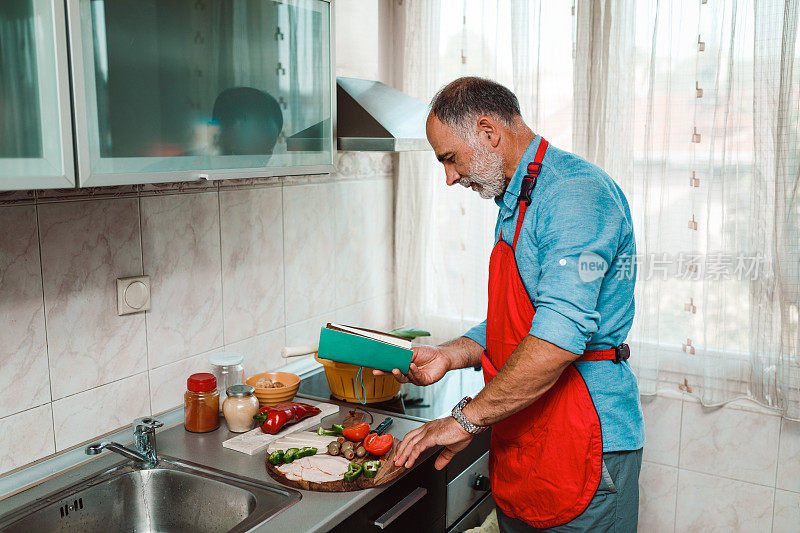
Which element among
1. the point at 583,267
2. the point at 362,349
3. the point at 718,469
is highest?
Answer: the point at 583,267

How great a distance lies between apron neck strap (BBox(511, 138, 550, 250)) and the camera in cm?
149

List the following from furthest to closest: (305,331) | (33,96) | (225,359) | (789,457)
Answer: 1. (305,331)
2. (789,457)
3. (225,359)
4. (33,96)

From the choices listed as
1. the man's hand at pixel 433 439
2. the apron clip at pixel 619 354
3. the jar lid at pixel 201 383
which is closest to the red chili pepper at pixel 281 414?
the jar lid at pixel 201 383

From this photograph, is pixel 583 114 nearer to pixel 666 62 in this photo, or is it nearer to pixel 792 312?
pixel 666 62

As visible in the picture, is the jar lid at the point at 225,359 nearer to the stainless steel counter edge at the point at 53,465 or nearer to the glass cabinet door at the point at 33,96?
the stainless steel counter edge at the point at 53,465

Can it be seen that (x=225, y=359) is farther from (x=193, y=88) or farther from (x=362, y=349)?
(x=193, y=88)

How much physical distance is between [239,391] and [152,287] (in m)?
0.34

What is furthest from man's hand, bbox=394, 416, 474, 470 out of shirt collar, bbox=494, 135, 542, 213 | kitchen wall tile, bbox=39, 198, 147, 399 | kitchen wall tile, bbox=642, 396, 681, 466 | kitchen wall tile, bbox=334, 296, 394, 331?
A: kitchen wall tile, bbox=642, 396, 681, 466

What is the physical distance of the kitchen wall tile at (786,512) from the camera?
2.29 meters

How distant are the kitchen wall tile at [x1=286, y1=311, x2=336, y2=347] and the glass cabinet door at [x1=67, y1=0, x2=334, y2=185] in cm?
70

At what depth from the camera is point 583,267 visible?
1.35m

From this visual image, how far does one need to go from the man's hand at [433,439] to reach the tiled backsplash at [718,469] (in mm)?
1162

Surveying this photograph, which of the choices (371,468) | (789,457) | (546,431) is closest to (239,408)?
(371,468)

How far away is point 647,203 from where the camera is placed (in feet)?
7.54
